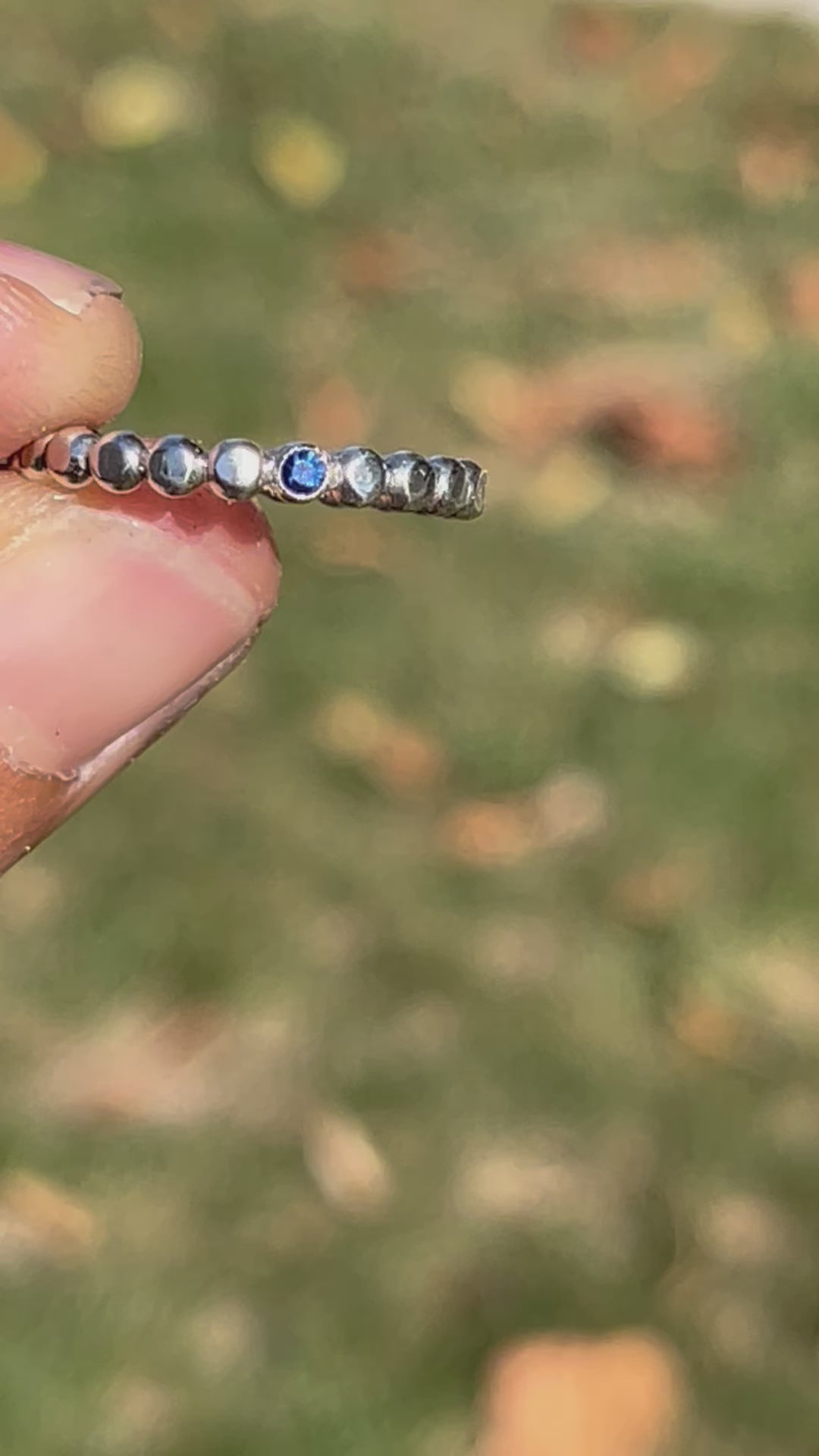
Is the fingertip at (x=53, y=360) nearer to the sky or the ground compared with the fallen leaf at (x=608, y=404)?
nearer to the sky

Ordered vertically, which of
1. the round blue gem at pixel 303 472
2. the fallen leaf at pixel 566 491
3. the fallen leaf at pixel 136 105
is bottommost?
the fallen leaf at pixel 566 491

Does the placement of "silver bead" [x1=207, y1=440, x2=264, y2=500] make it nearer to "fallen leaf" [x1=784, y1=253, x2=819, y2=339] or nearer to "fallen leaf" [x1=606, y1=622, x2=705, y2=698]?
"fallen leaf" [x1=606, y1=622, x2=705, y2=698]

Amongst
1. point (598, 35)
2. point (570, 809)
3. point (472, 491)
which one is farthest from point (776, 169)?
point (472, 491)

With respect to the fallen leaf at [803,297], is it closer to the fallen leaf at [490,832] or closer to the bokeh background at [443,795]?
the bokeh background at [443,795]

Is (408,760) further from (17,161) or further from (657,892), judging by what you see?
(17,161)

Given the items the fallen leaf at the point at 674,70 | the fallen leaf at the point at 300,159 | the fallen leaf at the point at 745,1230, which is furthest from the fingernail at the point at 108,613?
the fallen leaf at the point at 674,70
